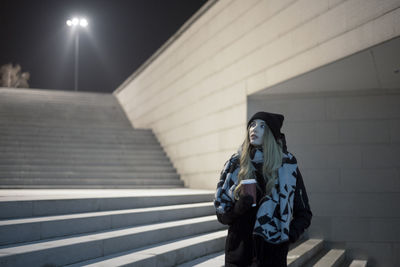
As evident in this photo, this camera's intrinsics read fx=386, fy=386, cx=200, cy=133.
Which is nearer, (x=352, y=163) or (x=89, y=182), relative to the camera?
(x=352, y=163)

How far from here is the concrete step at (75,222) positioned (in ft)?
12.3

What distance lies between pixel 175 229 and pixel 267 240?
301cm

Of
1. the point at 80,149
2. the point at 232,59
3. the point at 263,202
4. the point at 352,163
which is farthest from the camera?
the point at 80,149

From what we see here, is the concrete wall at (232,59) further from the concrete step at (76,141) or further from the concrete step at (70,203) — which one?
the concrete step at (70,203)

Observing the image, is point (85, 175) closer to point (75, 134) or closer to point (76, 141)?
point (76, 141)

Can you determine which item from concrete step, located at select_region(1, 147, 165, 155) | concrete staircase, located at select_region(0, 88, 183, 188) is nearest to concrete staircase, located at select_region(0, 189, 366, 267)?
concrete staircase, located at select_region(0, 88, 183, 188)

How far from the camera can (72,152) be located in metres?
10.5

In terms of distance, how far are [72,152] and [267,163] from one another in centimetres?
893

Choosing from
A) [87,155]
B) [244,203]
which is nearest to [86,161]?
[87,155]

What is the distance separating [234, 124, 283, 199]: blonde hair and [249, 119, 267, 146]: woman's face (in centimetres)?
2

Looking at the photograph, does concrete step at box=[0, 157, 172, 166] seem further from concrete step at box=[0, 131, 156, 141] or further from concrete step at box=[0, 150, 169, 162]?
concrete step at box=[0, 131, 156, 141]

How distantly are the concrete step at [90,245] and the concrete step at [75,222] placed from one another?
4.9 inches

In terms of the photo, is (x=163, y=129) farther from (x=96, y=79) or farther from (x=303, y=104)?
(x=96, y=79)

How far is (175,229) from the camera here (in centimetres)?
511
